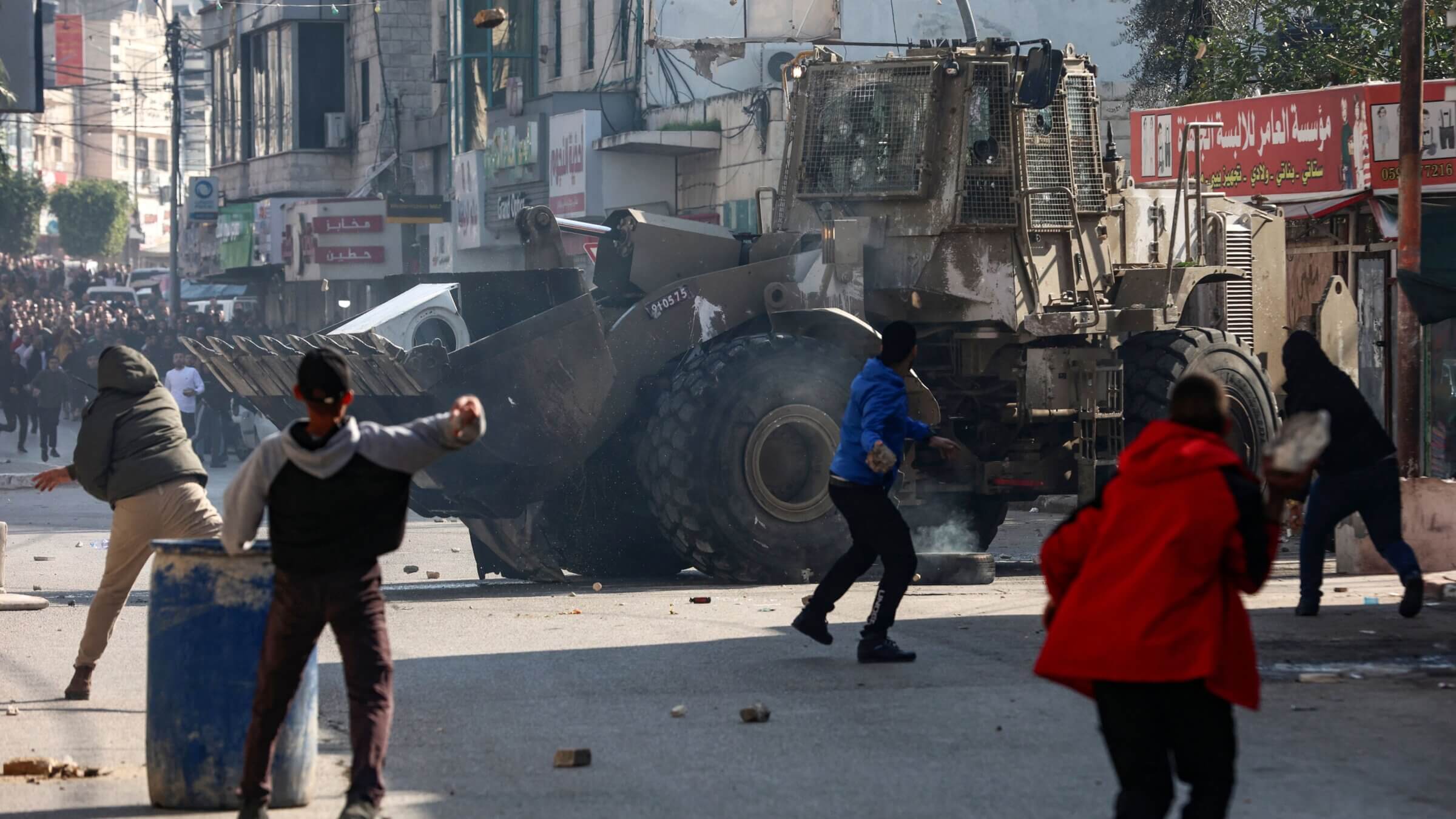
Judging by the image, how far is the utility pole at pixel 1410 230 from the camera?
45.4 feet

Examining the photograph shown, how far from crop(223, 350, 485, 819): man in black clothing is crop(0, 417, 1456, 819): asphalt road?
68cm

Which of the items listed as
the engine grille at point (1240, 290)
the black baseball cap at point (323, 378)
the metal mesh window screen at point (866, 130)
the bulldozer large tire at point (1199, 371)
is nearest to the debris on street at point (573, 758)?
the black baseball cap at point (323, 378)

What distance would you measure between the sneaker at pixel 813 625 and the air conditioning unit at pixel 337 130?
38478 millimetres

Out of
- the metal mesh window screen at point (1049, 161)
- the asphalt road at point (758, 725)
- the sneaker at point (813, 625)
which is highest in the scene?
the metal mesh window screen at point (1049, 161)

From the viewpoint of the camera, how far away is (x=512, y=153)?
33.5 meters

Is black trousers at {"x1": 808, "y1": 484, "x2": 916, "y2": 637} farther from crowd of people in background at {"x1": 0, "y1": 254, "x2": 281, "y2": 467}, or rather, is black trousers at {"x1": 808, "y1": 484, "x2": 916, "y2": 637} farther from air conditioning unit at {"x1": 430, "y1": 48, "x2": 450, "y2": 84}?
air conditioning unit at {"x1": 430, "y1": 48, "x2": 450, "y2": 84}

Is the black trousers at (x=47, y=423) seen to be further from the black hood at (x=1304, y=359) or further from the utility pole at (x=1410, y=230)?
the black hood at (x=1304, y=359)

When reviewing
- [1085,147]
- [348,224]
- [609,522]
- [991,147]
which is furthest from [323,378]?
[348,224]

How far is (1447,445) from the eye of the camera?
672 inches

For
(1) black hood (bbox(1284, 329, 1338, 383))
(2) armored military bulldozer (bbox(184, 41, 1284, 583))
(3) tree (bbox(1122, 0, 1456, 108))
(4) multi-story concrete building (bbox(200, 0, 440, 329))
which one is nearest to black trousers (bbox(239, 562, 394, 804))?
(1) black hood (bbox(1284, 329, 1338, 383))

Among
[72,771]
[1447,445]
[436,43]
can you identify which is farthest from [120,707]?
[436,43]

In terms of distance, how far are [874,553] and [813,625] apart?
1.49ft

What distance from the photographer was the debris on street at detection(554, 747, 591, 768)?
6.92 m

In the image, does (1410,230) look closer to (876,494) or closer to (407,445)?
(876,494)
